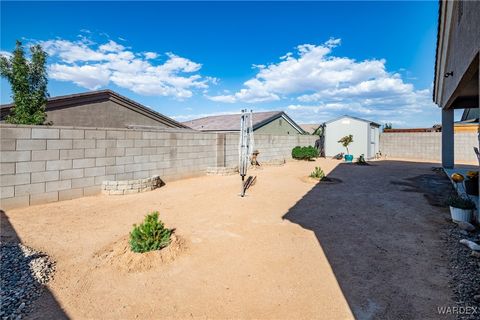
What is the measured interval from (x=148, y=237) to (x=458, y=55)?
7.78m

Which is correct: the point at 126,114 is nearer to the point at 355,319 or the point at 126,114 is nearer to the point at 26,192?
the point at 26,192

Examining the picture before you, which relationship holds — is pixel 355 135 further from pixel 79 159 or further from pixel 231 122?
pixel 79 159

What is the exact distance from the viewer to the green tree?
980cm

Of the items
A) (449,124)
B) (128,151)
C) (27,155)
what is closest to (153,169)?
(128,151)

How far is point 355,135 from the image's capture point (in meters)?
21.3

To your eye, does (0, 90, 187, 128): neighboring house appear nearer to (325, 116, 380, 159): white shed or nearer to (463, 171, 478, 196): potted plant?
(325, 116, 380, 159): white shed

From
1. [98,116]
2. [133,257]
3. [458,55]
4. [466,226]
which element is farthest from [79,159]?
[458,55]

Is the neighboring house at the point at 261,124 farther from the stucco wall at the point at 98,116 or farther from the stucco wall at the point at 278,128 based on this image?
the stucco wall at the point at 98,116

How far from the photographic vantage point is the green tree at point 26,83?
980cm

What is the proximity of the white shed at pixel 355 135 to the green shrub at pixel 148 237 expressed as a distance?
20.5 metres

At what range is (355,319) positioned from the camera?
2.57m

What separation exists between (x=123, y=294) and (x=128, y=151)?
660cm

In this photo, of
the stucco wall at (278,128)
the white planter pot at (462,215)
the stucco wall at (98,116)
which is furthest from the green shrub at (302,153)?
the white planter pot at (462,215)

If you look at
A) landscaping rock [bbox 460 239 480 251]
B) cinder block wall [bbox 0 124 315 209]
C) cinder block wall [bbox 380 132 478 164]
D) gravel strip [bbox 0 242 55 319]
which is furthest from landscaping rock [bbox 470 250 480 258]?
cinder block wall [bbox 380 132 478 164]
